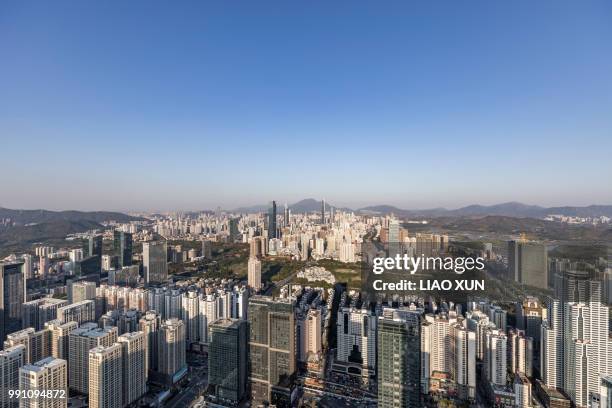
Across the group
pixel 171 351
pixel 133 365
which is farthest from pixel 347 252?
pixel 133 365

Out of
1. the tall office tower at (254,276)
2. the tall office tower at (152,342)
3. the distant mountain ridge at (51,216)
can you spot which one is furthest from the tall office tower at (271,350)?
the distant mountain ridge at (51,216)

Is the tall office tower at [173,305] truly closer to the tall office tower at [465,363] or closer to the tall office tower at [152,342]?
the tall office tower at [152,342]

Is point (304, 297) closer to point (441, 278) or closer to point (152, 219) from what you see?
point (441, 278)

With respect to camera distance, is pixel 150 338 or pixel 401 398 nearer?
pixel 401 398

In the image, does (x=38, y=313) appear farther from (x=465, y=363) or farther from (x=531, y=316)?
(x=531, y=316)

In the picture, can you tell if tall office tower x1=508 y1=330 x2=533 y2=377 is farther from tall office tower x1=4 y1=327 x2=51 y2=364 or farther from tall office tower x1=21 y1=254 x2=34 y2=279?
tall office tower x1=21 y1=254 x2=34 y2=279

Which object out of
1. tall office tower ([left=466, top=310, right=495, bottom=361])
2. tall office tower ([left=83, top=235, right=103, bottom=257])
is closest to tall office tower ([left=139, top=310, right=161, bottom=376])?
tall office tower ([left=466, top=310, right=495, bottom=361])

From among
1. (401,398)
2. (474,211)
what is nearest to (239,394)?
(401,398)
